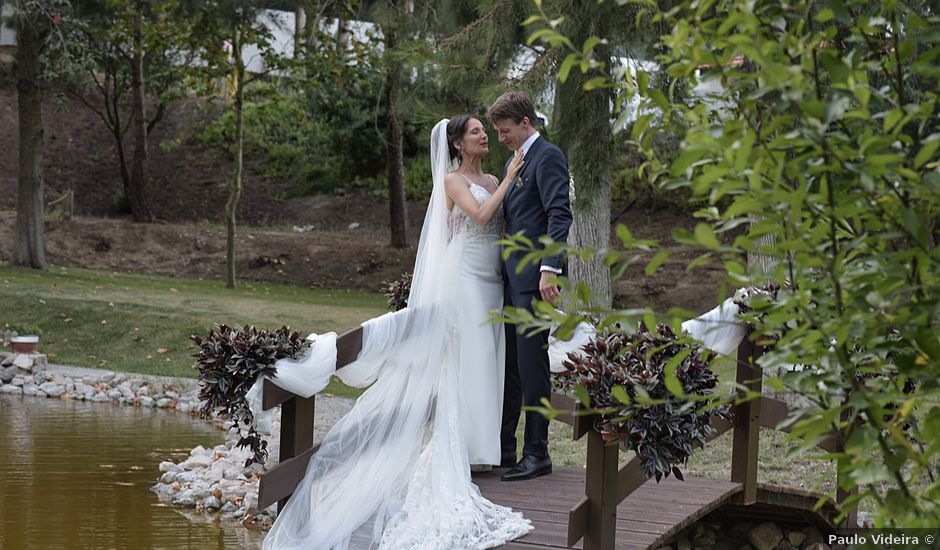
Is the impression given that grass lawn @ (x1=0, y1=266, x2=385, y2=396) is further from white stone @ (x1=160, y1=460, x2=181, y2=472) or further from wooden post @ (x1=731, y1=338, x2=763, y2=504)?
wooden post @ (x1=731, y1=338, x2=763, y2=504)

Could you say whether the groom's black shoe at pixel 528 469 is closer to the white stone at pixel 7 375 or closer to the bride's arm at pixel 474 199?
the bride's arm at pixel 474 199

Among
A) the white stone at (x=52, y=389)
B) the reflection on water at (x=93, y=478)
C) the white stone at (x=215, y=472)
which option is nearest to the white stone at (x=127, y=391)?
the reflection on water at (x=93, y=478)

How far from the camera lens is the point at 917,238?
1.91 m

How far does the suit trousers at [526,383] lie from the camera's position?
550 cm

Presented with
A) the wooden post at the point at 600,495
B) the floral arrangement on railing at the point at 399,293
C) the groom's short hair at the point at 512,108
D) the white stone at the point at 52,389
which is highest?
the groom's short hair at the point at 512,108

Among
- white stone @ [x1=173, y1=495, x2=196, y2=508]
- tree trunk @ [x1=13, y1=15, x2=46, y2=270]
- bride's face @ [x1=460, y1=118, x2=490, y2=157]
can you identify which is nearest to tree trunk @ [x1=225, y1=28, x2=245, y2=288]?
tree trunk @ [x1=13, y1=15, x2=46, y2=270]

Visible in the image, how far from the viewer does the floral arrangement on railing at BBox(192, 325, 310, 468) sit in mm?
Answer: 4820

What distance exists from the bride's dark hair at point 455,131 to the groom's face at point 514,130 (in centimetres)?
21

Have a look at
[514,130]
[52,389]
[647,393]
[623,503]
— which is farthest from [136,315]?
[647,393]

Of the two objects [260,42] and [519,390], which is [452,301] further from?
[260,42]

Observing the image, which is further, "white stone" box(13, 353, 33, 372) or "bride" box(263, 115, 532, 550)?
"white stone" box(13, 353, 33, 372)

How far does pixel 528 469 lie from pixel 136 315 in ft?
31.3

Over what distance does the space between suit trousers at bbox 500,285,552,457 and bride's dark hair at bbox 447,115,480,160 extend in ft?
2.55

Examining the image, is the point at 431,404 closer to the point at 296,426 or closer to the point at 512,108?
the point at 296,426
